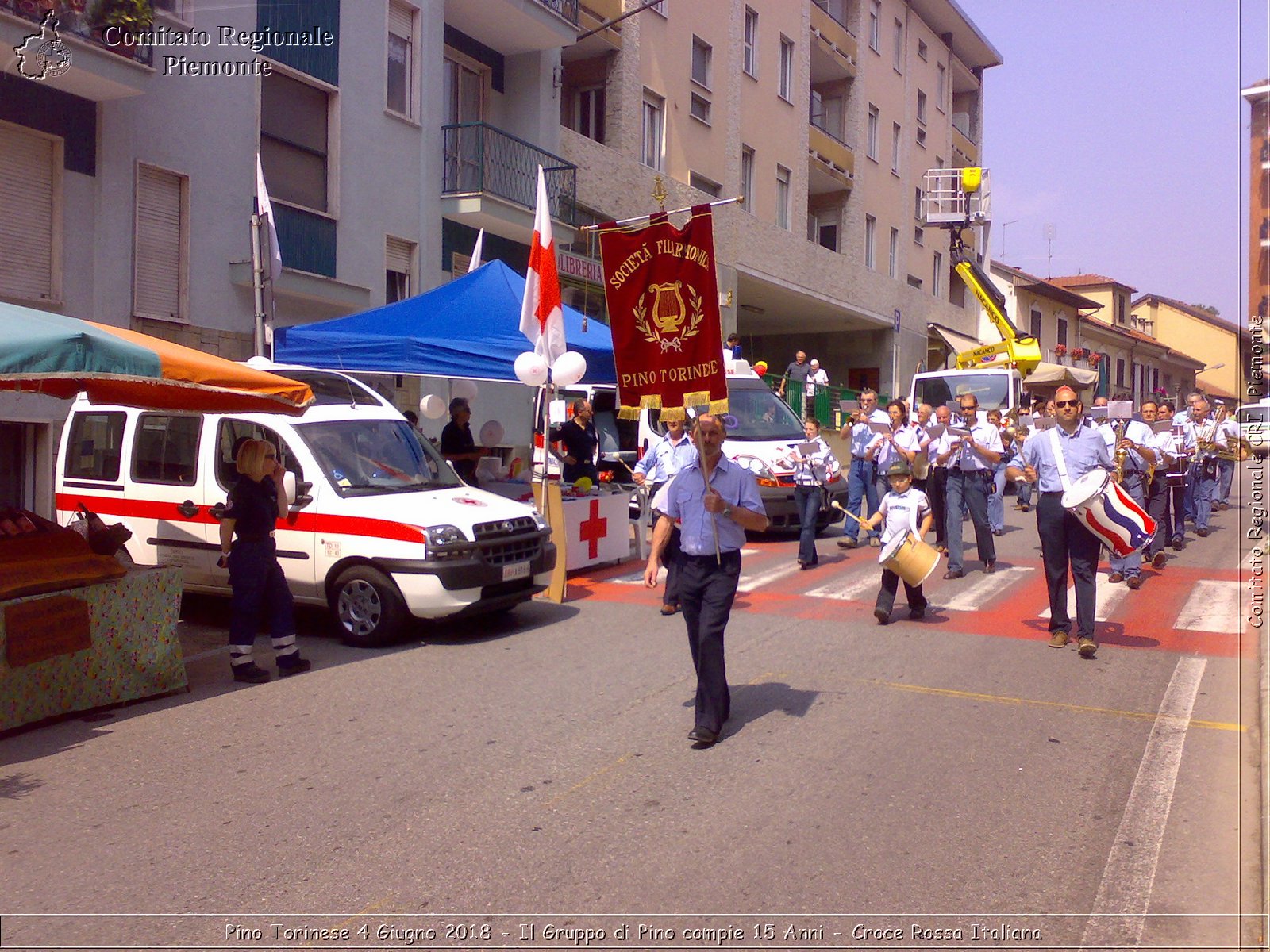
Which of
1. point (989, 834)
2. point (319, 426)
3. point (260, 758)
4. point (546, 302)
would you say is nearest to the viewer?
point (989, 834)

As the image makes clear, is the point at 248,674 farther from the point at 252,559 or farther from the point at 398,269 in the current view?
the point at 398,269

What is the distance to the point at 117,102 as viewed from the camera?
512 inches

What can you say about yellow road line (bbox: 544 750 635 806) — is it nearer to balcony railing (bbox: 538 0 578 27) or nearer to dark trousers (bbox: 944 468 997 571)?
dark trousers (bbox: 944 468 997 571)

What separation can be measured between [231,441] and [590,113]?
16.2 metres

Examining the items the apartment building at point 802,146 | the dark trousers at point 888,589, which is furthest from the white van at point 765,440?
the apartment building at point 802,146

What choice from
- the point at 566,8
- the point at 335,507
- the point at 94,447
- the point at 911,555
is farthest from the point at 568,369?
the point at 566,8

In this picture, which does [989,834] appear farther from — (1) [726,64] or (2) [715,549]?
(1) [726,64]

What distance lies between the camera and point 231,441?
9.27 metres

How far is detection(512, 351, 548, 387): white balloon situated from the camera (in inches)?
423

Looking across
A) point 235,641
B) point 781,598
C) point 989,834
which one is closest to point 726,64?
point 781,598

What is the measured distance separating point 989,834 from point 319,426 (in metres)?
6.52

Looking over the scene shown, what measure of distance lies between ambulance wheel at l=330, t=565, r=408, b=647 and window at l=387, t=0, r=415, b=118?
11.2 m

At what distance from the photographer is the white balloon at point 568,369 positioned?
1075 cm

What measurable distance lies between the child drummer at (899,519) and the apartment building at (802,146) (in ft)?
44.7
